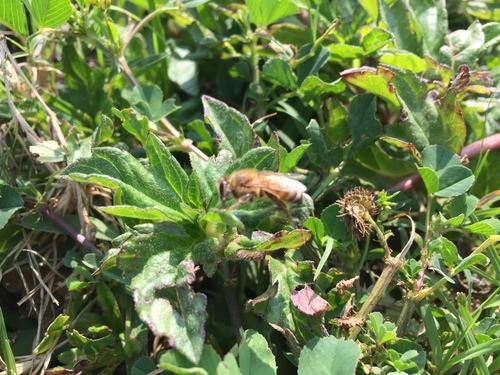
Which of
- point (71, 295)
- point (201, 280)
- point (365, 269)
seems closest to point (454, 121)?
point (365, 269)

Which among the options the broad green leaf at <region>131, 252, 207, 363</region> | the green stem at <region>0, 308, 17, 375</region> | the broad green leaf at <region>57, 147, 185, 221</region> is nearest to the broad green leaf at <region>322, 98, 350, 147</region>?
the broad green leaf at <region>57, 147, 185, 221</region>

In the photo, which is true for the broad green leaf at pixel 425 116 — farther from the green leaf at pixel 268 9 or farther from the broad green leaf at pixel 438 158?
the green leaf at pixel 268 9

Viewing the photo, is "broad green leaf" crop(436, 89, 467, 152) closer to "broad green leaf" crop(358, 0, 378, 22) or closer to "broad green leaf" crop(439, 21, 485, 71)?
"broad green leaf" crop(439, 21, 485, 71)

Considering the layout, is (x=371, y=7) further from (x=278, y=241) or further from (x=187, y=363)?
(x=187, y=363)

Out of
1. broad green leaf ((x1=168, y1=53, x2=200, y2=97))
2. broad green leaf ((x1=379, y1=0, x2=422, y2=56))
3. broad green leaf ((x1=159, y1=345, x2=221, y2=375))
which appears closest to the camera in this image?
broad green leaf ((x1=159, y1=345, x2=221, y2=375))

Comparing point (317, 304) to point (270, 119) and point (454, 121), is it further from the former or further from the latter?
point (270, 119)

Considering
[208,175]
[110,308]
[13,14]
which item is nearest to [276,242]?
[208,175]

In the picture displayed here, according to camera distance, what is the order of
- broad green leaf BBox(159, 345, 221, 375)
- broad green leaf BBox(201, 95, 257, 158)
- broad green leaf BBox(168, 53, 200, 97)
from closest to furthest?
broad green leaf BBox(159, 345, 221, 375)
broad green leaf BBox(201, 95, 257, 158)
broad green leaf BBox(168, 53, 200, 97)
